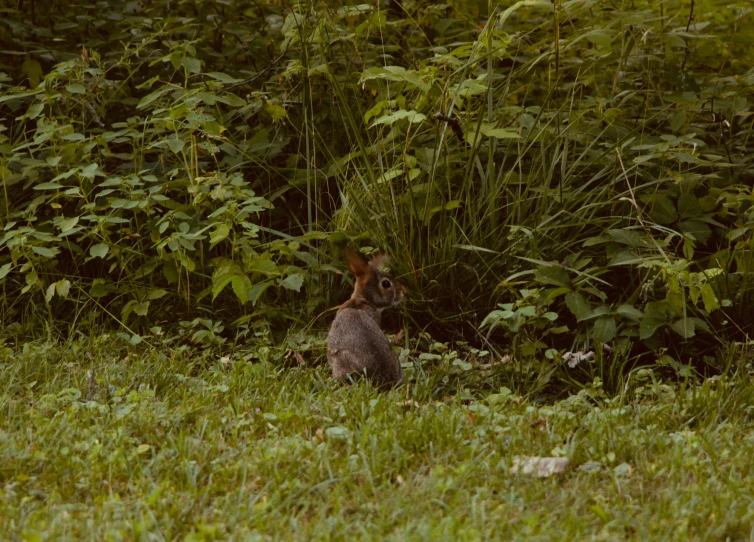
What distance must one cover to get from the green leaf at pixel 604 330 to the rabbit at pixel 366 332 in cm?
97

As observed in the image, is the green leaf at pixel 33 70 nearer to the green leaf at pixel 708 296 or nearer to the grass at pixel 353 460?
the grass at pixel 353 460

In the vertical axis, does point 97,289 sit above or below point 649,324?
above

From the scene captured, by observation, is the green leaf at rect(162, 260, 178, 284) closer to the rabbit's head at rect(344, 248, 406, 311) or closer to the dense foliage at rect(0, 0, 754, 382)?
the dense foliage at rect(0, 0, 754, 382)

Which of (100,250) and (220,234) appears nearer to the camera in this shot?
(220,234)

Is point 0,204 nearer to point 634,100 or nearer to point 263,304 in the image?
point 263,304

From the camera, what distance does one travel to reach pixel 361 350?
475cm

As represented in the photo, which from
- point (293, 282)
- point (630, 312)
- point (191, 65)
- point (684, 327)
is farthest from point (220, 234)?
point (684, 327)

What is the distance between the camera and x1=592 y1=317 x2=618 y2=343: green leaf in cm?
488

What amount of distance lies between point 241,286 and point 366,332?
2.70 ft

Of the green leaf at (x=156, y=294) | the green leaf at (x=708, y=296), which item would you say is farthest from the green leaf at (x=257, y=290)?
the green leaf at (x=708, y=296)

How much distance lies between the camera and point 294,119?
21.4 feet

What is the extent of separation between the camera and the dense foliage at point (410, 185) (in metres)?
5.25

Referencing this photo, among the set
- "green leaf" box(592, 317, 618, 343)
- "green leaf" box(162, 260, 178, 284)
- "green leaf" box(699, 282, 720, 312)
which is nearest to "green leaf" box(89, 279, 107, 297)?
"green leaf" box(162, 260, 178, 284)

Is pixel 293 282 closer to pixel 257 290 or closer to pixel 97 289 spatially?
pixel 257 290
